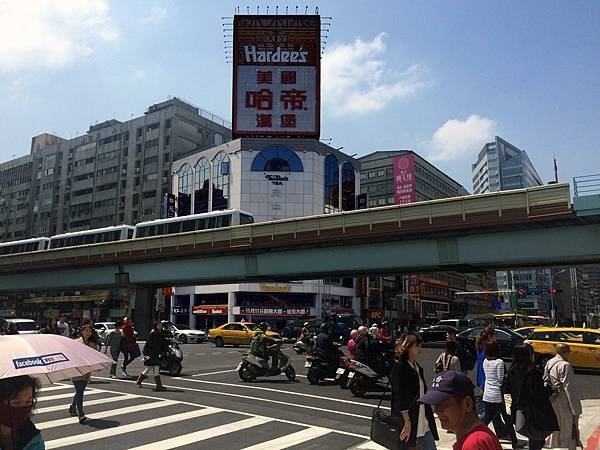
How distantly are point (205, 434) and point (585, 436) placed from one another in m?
6.54

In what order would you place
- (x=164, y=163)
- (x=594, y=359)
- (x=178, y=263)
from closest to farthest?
(x=594, y=359), (x=178, y=263), (x=164, y=163)

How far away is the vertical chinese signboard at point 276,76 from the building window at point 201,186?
10.7 metres

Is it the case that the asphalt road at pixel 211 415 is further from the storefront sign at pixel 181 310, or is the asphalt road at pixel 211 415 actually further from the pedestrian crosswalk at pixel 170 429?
the storefront sign at pixel 181 310

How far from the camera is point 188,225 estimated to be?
129 feet

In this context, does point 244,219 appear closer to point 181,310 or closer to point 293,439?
point 293,439

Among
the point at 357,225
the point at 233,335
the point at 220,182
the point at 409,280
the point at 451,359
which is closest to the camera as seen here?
the point at 451,359

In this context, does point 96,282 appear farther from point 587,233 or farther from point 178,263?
point 587,233

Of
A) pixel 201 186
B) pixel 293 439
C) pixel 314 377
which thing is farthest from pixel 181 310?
pixel 293 439

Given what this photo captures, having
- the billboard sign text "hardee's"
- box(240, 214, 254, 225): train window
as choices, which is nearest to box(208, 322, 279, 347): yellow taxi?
box(240, 214, 254, 225): train window

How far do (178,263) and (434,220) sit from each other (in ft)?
69.3

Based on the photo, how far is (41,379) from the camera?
13.6 feet

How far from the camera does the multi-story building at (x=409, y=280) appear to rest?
77812 millimetres

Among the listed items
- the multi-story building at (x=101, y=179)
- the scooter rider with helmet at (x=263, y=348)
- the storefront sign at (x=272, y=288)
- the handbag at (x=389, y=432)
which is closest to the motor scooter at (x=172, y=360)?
the scooter rider with helmet at (x=263, y=348)

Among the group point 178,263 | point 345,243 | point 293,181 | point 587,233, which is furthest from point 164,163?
point 587,233
